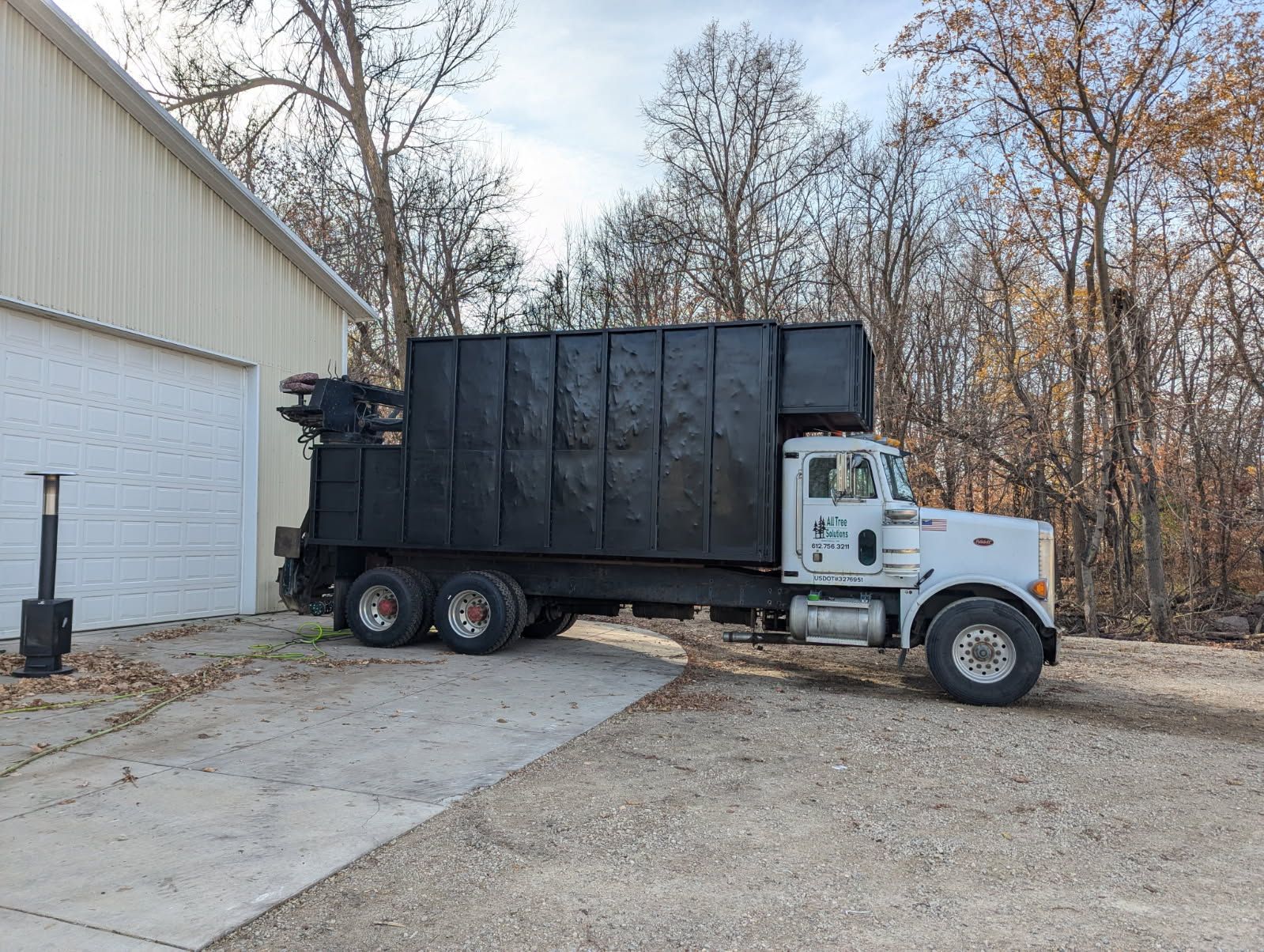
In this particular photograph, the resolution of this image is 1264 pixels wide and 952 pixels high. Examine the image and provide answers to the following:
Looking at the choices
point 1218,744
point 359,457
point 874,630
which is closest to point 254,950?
point 874,630

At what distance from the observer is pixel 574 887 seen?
3.98 metres

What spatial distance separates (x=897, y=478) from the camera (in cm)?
903

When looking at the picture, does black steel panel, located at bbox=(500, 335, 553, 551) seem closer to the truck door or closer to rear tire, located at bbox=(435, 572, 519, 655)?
rear tire, located at bbox=(435, 572, 519, 655)

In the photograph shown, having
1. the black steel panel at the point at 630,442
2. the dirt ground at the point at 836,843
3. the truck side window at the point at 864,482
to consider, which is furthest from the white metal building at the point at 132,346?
the truck side window at the point at 864,482

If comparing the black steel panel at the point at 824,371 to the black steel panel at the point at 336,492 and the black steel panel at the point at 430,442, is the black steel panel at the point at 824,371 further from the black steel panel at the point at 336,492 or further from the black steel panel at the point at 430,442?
the black steel panel at the point at 336,492

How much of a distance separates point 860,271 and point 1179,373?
7.69m

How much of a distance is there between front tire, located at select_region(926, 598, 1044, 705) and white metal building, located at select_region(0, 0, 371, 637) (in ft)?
32.2

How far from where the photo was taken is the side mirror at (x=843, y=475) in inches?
340

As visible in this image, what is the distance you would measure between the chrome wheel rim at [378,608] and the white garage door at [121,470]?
324 centimetres

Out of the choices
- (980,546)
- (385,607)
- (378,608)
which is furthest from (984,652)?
(378,608)

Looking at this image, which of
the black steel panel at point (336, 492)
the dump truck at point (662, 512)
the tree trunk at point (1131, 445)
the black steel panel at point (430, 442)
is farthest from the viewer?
the tree trunk at point (1131, 445)

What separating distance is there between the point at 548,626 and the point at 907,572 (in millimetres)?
5109

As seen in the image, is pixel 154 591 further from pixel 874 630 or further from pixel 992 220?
pixel 992 220

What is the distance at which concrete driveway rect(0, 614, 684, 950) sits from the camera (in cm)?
371
